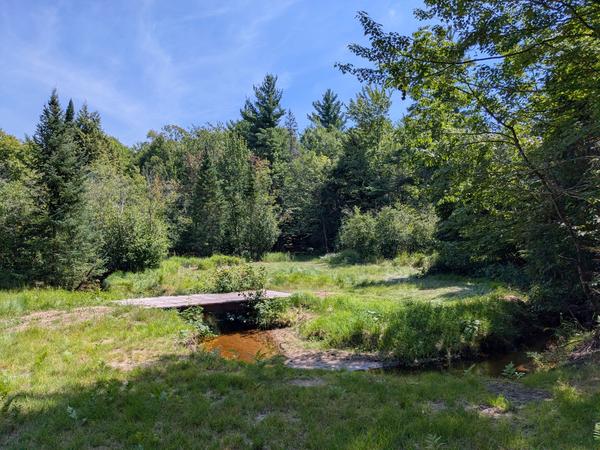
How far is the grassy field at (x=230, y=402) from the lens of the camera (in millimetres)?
3295

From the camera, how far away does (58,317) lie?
7.61m

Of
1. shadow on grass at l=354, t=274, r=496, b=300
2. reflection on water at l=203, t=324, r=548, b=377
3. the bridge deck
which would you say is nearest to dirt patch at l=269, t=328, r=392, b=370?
reflection on water at l=203, t=324, r=548, b=377

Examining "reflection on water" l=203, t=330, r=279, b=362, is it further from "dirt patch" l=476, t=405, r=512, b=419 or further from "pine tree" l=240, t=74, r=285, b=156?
"pine tree" l=240, t=74, r=285, b=156

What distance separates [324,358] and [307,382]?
87.4 inches

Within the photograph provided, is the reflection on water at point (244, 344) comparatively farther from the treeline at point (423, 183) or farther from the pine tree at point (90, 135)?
the pine tree at point (90, 135)

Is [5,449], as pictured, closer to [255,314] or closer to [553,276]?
[255,314]

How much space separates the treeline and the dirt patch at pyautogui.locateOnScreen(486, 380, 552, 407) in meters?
2.47

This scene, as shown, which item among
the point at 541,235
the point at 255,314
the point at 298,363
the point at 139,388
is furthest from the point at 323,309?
the point at 139,388

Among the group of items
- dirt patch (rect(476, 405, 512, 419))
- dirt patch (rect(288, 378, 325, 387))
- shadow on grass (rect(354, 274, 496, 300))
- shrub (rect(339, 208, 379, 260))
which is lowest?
dirt patch (rect(476, 405, 512, 419))

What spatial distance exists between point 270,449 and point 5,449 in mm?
2133

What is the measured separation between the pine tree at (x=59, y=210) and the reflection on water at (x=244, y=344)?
25.0 ft

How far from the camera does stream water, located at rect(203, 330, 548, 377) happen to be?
22.2 ft

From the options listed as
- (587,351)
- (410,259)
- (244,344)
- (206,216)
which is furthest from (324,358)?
(206,216)

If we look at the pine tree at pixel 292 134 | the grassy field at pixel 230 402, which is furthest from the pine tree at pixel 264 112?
the grassy field at pixel 230 402
